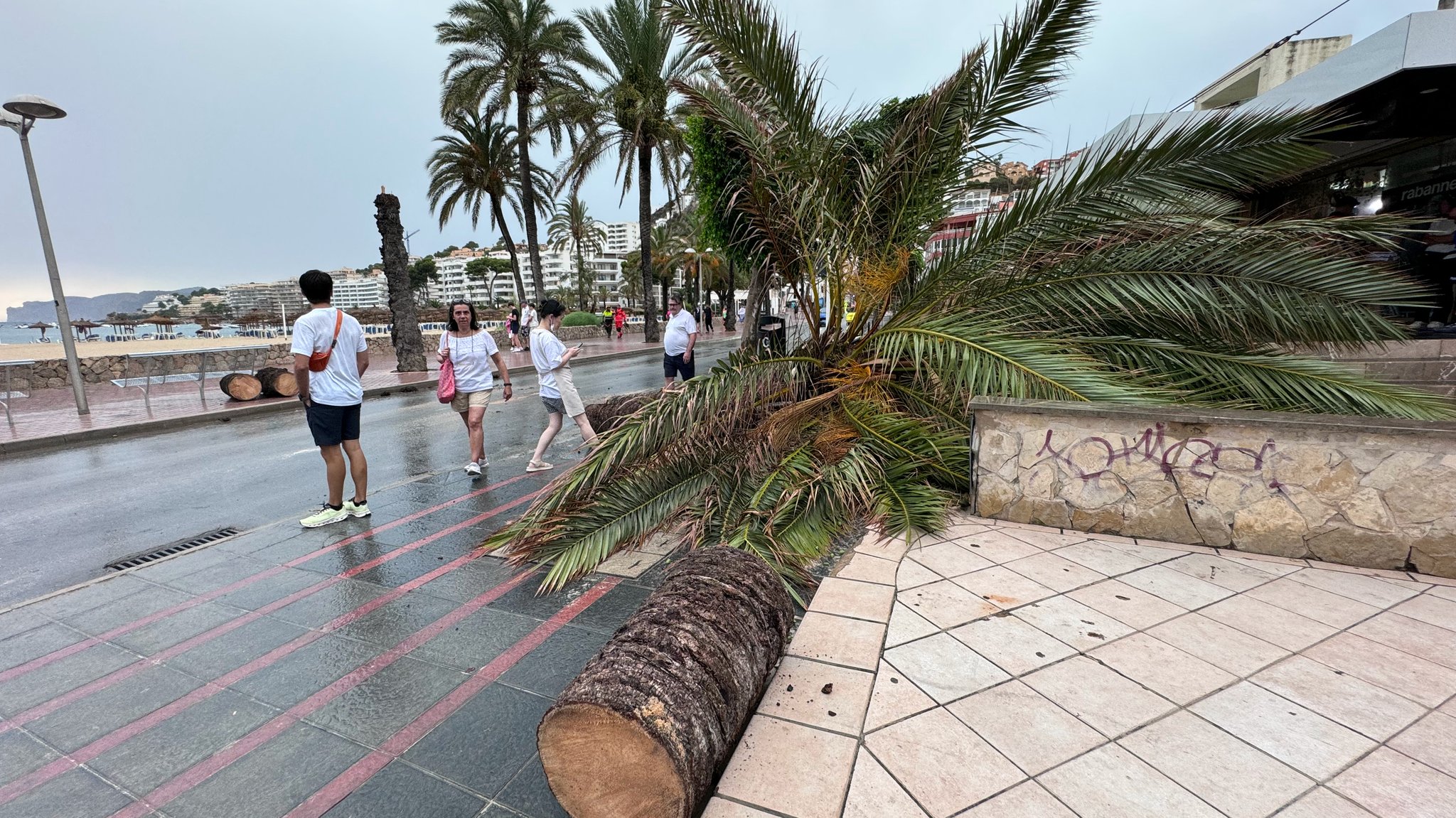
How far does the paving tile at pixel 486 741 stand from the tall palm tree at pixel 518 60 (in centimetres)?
2041

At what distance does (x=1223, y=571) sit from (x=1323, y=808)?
172cm

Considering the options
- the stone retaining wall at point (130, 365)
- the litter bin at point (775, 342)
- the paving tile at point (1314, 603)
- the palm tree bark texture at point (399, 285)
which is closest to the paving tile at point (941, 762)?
the paving tile at point (1314, 603)

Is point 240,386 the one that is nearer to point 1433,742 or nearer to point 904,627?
point 904,627

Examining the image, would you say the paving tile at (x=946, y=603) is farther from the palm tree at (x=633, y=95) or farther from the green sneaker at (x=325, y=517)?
the palm tree at (x=633, y=95)

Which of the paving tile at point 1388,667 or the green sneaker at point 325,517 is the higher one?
the paving tile at point 1388,667

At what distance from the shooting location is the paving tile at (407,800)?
1.87m

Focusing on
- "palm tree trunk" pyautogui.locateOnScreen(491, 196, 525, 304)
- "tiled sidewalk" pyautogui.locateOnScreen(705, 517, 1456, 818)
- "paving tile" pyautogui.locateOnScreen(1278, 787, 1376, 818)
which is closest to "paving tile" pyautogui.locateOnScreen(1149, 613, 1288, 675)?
"tiled sidewalk" pyautogui.locateOnScreen(705, 517, 1456, 818)

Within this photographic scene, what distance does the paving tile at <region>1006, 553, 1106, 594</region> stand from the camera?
2.87m

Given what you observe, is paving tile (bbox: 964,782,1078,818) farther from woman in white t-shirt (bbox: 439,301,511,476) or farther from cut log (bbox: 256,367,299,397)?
cut log (bbox: 256,367,299,397)

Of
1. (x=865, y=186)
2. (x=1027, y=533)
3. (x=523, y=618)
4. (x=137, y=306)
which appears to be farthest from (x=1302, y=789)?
(x=137, y=306)

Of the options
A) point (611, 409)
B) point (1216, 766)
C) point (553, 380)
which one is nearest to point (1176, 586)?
point (1216, 766)

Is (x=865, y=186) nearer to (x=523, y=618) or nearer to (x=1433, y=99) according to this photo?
(x=523, y=618)

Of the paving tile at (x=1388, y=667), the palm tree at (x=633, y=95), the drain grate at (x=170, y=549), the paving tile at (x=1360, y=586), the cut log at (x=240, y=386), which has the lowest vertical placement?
the drain grate at (x=170, y=549)

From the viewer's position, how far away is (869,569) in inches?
119
